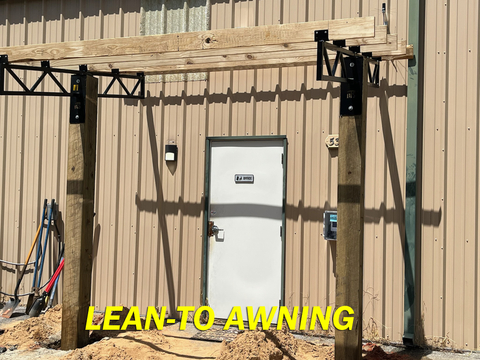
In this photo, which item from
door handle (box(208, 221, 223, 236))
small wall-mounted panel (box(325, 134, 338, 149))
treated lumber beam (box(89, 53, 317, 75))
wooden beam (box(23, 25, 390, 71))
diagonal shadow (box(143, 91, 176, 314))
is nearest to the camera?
wooden beam (box(23, 25, 390, 71))

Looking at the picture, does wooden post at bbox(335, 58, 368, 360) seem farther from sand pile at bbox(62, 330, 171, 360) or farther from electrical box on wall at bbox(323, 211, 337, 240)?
sand pile at bbox(62, 330, 171, 360)

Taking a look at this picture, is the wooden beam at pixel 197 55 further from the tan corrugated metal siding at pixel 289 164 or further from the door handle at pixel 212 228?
the door handle at pixel 212 228

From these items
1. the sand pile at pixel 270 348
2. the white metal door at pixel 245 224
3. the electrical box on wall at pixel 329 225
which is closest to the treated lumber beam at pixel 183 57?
the white metal door at pixel 245 224

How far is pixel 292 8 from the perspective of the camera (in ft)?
22.9

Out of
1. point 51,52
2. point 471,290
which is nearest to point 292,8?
point 51,52

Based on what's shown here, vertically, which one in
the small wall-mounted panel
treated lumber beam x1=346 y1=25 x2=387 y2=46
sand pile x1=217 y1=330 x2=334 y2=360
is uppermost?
treated lumber beam x1=346 y1=25 x2=387 y2=46

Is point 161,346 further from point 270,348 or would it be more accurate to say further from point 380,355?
point 380,355

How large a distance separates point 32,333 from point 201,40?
162 inches

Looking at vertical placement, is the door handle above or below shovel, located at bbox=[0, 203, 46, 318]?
above

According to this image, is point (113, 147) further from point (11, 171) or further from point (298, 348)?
point (298, 348)

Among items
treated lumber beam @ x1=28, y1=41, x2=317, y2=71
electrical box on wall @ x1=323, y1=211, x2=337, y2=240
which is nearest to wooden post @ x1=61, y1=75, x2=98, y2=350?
treated lumber beam @ x1=28, y1=41, x2=317, y2=71

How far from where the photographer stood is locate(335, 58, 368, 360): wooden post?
5180 millimetres

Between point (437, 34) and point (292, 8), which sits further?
point (292, 8)

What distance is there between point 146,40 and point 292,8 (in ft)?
7.37
